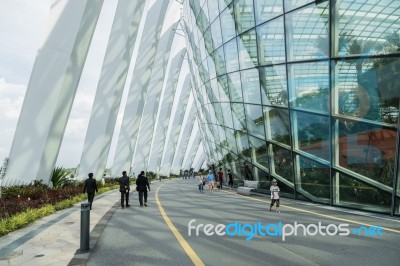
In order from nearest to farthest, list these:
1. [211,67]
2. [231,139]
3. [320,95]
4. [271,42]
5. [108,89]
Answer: [320,95] < [271,42] < [108,89] < [231,139] < [211,67]

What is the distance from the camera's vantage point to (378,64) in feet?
35.8

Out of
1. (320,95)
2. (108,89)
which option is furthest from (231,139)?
(320,95)

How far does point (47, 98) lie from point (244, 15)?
1059cm

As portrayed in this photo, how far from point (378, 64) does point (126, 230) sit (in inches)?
364

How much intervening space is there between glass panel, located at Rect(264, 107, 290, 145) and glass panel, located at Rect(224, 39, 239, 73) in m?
4.43

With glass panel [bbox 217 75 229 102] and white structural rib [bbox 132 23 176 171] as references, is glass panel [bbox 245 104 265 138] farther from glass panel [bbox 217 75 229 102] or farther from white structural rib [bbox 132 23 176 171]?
white structural rib [bbox 132 23 176 171]

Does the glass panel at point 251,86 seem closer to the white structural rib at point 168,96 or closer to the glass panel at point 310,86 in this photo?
the glass panel at point 310,86

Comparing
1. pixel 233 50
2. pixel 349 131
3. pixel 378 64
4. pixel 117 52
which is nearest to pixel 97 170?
pixel 117 52

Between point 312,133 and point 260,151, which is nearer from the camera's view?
point 312,133

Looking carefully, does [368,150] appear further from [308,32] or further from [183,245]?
[183,245]

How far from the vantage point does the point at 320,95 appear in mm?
13180

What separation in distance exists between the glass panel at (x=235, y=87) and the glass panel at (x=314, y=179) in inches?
259

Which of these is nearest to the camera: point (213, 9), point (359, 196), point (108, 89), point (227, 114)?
point (359, 196)

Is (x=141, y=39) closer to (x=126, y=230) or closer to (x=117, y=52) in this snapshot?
(x=117, y=52)
